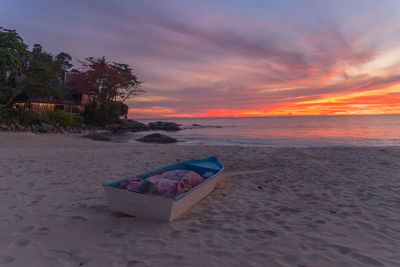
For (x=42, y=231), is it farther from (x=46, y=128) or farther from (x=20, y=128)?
(x=46, y=128)

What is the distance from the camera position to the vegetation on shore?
2517cm

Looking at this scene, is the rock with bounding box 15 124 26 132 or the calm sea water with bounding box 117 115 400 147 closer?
the calm sea water with bounding box 117 115 400 147

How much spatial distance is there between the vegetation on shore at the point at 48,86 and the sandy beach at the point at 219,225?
24.3 metres

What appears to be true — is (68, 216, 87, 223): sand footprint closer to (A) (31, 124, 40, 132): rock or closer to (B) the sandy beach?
(B) the sandy beach

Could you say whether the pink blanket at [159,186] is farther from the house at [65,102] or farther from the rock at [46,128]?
the house at [65,102]

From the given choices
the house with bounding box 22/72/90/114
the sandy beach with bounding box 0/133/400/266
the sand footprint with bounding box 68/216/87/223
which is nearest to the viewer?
the sandy beach with bounding box 0/133/400/266

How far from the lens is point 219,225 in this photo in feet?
14.1

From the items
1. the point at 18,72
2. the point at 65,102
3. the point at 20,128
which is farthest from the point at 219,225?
the point at 65,102

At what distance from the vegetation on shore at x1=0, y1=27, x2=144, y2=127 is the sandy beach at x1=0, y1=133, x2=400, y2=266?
956 inches

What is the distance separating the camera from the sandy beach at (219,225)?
3205 mm

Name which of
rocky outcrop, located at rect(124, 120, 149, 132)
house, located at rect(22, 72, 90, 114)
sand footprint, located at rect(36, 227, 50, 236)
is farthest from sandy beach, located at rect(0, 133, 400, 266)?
rocky outcrop, located at rect(124, 120, 149, 132)

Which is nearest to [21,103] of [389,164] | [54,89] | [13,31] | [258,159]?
[54,89]

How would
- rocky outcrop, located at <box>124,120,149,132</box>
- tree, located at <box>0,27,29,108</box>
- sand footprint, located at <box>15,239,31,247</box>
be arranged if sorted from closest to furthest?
1. sand footprint, located at <box>15,239,31,247</box>
2. tree, located at <box>0,27,29,108</box>
3. rocky outcrop, located at <box>124,120,149,132</box>

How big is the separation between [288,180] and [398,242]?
397 centimetres
